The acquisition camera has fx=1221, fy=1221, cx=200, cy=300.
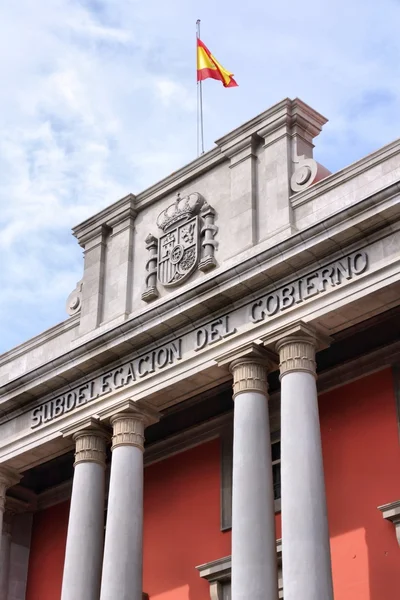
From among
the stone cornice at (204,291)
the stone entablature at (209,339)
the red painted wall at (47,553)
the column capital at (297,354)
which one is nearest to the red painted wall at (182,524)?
the stone entablature at (209,339)

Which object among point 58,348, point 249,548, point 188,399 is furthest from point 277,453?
point 58,348

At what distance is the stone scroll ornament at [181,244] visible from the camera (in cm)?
2253

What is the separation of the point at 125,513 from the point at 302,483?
4097 millimetres

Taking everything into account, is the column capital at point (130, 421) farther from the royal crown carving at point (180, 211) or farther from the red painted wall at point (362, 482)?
the royal crown carving at point (180, 211)

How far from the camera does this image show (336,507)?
2088 centimetres

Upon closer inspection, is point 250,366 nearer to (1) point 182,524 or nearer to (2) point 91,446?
(2) point 91,446

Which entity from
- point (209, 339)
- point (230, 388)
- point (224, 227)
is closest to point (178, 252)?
point (224, 227)

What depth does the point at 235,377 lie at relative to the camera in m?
20.6

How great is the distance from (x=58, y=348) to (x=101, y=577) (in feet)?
17.3

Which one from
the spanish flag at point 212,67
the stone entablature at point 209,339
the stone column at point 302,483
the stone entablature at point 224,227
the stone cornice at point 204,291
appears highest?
the spanish flag at point 212,67

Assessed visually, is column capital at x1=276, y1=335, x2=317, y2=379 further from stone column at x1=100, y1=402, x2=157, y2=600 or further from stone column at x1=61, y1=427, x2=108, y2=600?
stone column at x1=61, y1=427, x2=108, y2=600

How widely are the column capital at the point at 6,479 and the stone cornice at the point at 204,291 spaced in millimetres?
1527

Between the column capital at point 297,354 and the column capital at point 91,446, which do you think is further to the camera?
the column capital at point 91,446

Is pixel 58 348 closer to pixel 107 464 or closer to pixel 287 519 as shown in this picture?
pixel 107 464
